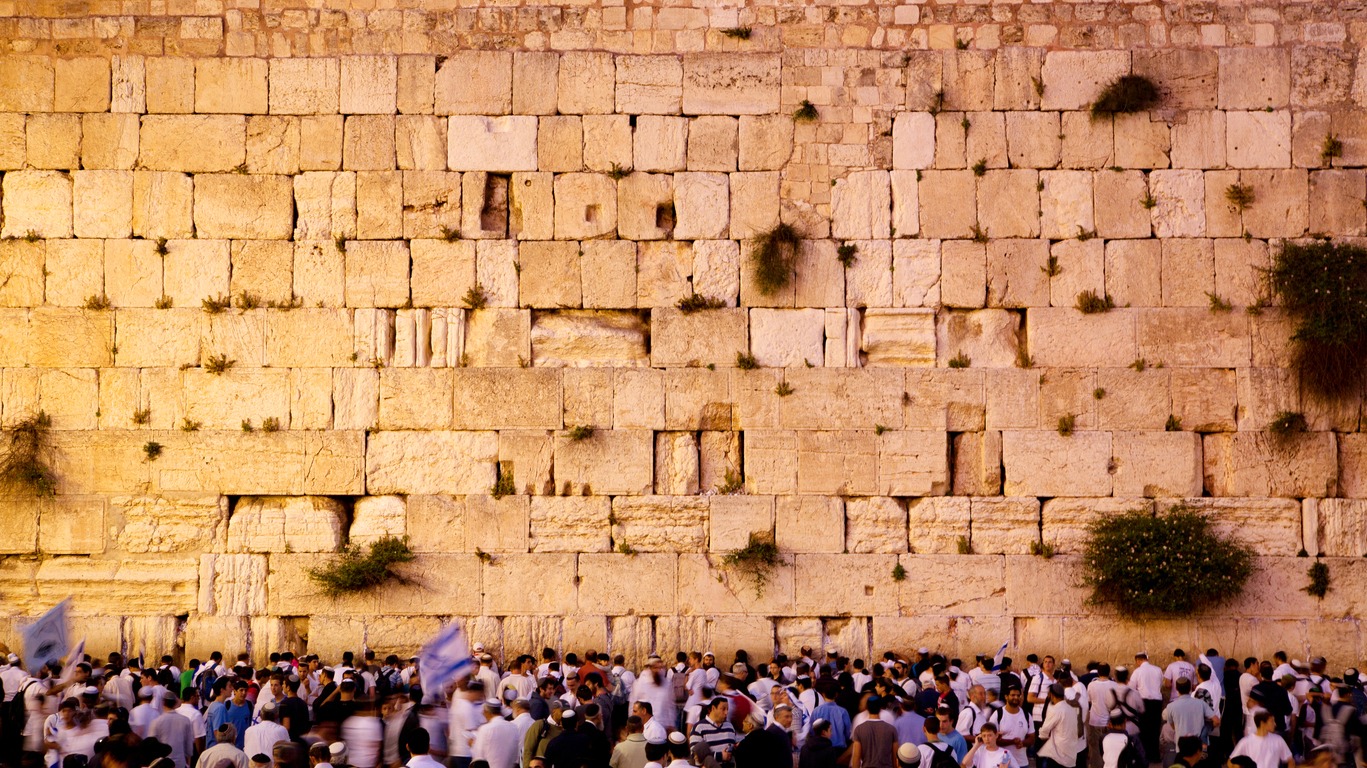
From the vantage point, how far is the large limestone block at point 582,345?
13.5m

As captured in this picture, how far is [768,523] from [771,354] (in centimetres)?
164

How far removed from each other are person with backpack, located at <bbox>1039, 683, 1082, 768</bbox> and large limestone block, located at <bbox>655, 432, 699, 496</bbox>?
15.3ft

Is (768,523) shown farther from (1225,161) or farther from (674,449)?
(1225,161)

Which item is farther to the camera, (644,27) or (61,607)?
(644,27)

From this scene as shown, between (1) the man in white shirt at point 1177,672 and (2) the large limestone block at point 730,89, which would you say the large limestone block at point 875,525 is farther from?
(2) the large limestone block at point 730,89

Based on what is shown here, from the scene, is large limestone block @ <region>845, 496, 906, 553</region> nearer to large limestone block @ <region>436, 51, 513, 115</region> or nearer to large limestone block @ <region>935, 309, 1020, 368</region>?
large limestone block @ <region>935, 309, 1020, 368</region>

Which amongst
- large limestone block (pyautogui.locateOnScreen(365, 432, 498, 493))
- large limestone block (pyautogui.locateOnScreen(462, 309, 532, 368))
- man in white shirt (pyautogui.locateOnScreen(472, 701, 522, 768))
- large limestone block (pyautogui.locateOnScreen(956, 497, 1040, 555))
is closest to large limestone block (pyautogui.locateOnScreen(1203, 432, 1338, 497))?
large limestone block (pyautogui.locateOnScreen(956, 497, 1040, 555))

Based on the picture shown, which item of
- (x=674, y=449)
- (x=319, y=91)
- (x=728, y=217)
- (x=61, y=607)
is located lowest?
(x=61, y=607)

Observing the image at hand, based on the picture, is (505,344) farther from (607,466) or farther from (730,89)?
(730,89)

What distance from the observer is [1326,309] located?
1301 cm

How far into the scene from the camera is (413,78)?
1366 centimetres

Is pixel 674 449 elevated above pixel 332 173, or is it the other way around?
pixel 332 173

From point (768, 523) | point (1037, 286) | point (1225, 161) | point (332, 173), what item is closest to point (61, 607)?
point (332, 173)

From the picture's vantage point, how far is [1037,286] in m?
13.4
